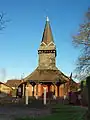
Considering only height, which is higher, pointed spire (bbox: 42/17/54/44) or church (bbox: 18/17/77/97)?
pointed spire (bbox: 42/17/54/44)

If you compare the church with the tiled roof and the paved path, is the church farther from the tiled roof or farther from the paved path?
the paved path

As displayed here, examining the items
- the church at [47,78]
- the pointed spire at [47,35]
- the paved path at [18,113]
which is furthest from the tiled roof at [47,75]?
the paved path at [18,113]

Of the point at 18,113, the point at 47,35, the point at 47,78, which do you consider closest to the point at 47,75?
the point at 47,78

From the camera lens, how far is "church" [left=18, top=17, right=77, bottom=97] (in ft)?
202

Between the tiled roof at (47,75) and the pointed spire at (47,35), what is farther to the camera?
the pointed spire at (47,35)

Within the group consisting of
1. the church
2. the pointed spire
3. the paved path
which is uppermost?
the pointed spire

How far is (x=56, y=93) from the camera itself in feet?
207

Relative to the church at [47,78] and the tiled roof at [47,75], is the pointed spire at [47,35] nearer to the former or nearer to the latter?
the church at [47,78]

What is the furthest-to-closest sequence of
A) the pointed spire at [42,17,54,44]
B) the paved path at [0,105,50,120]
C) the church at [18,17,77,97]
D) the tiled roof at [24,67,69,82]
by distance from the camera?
1. the pointed spire at [42,17,54,44]
2. the tiled roof at [24,67,69,82]
3. the church at [18,17,77,97]
4. the paved path at [0,105,50,120]

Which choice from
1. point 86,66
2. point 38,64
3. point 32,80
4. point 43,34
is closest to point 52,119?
point 86,66

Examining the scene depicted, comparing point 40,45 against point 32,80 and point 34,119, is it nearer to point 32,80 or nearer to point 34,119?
point 32,80

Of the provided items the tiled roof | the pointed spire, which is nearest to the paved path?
the tiled roof

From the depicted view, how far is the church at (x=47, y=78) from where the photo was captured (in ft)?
202

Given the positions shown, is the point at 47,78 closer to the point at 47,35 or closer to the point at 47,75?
the point at 47,75
